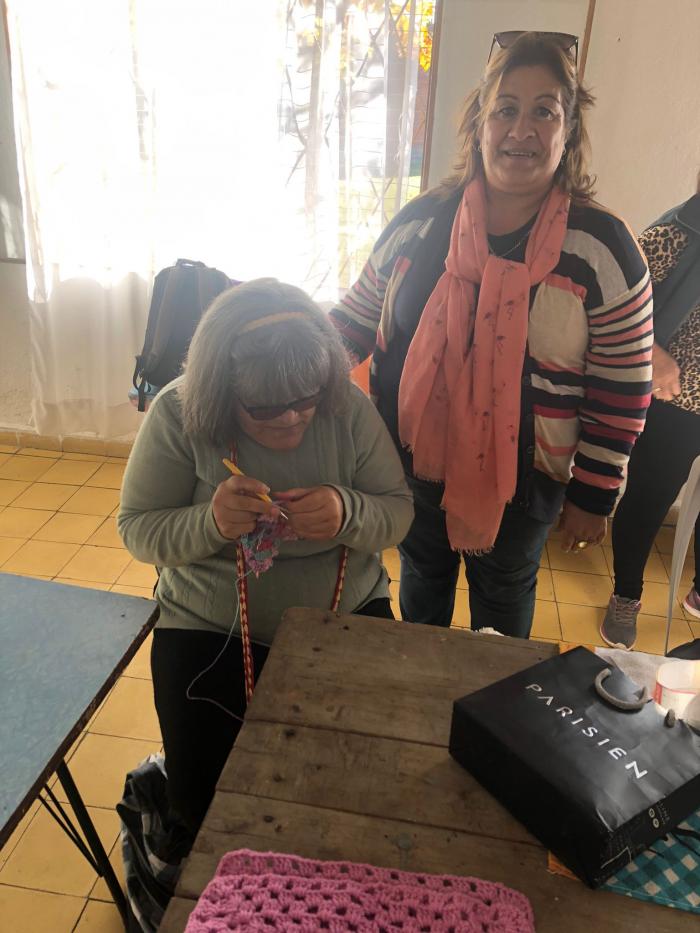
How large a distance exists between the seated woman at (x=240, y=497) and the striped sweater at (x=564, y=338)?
0.26 meters

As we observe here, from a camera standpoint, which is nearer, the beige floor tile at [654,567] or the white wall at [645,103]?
the white wall at [645,103]

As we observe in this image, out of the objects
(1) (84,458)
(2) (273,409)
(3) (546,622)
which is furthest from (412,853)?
(1) (84,458)

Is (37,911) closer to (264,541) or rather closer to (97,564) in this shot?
(264,541)

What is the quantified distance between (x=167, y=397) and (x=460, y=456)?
1.98 ft

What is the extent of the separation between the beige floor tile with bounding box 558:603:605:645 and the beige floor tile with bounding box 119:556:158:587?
1473 millimetres

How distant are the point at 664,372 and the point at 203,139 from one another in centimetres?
187

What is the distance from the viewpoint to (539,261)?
1.25 m

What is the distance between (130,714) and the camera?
190 cm

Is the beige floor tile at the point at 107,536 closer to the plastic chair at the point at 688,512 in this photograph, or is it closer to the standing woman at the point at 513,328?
the standing woman at the point at 513,328

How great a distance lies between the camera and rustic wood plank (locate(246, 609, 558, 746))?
0.93m

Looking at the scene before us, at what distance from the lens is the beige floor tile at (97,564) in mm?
2479

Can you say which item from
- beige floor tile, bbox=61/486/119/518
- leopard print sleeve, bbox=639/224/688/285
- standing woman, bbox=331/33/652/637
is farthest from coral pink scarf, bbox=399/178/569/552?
beige floor tile, bbox=61/486/119/518

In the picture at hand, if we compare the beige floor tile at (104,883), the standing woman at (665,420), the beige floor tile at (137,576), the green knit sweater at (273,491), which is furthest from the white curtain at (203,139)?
the beige floor tile at (104,883)

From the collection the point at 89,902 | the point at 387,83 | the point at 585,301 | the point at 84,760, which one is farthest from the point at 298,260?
the point at 89,902
